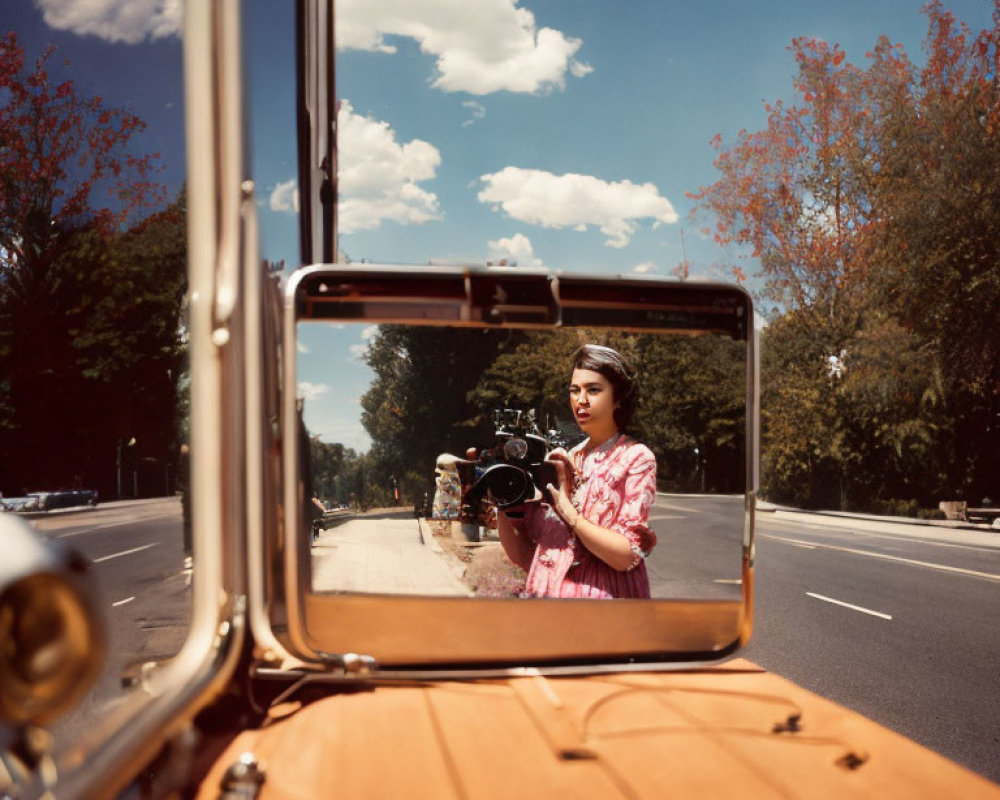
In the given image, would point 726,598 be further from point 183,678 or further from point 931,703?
point 931,703

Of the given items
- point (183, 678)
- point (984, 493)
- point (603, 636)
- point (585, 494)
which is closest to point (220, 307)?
point (183, 678)

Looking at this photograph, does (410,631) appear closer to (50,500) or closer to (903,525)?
(50,500)

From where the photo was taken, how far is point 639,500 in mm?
1704

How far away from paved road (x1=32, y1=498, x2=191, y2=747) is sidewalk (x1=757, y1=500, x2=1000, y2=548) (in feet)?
56.1

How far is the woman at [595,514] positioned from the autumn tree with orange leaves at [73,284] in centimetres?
80

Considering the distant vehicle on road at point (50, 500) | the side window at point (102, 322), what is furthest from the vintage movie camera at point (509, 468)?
the distant vehicle on road at point (50, 500)

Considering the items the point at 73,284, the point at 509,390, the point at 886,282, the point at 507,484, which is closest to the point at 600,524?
the point at 507,484

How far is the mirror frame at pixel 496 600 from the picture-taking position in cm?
148

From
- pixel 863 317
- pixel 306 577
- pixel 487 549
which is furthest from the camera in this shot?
pixel 863 317

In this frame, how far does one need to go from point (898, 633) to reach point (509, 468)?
28.0 feet

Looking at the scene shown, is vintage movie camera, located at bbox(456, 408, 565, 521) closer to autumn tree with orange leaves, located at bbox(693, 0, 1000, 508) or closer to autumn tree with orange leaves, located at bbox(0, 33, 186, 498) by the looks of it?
autumn tree with orange leaves, located at bbox(0, 33, 186, 498)

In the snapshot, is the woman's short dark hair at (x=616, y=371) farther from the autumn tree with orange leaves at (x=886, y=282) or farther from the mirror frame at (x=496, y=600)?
the autumn tree with orange leaves at (x=886, y=282)

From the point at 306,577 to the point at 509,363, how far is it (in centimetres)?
53

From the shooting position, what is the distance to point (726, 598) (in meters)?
1.72
